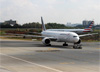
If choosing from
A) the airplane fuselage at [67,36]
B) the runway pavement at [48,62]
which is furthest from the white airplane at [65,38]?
the runway pavement at [48,62]

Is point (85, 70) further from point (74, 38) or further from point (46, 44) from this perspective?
point (46, 44)

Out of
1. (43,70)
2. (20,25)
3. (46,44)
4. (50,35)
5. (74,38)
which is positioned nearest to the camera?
(43,70)

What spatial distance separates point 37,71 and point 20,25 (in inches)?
6758

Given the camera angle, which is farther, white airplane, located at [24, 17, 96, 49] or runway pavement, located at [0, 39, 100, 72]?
white airplane, located at [24, 17, 96, 49]

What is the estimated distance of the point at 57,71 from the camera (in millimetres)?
17734

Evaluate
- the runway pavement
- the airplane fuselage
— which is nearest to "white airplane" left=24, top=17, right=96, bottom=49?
the airplane fuselage

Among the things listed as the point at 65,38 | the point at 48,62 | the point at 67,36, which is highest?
the point at 67,36

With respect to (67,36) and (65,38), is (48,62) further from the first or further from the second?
(65,38)

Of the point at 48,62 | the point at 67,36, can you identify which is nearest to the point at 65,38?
the point at 67,36

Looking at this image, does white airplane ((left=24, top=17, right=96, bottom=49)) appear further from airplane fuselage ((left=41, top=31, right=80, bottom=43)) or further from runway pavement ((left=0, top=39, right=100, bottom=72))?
runway pavement ((left=0, top=39, right=100, bottom=72))

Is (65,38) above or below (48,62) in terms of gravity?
above

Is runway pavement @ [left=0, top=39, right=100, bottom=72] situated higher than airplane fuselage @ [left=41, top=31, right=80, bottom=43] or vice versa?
airplane fuselage @ [left=41, top=31, right=80, bottom=43]

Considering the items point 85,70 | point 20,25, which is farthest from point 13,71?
point 20,25

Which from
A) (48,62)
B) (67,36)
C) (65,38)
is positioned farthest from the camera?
(65,38)
